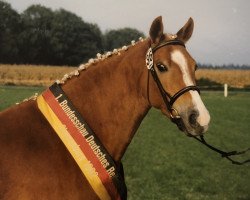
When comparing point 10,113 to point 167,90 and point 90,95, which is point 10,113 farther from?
point 167,90

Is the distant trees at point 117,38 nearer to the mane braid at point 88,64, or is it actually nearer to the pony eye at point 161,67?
the mane braid at point 88,64

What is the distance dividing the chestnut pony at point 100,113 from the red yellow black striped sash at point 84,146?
58 mm

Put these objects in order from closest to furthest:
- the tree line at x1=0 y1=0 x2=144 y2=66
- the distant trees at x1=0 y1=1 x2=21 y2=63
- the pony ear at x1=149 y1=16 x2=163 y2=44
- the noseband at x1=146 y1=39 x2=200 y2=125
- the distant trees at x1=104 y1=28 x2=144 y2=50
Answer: the noseband at x1=146 y1=39 x2=200 y2=125, the pony ear at x1=149 y1=16 x2=163 y2=44, the distant trees at x1=0 y1=1 x2=21 y2=63, the tree line at x1=0 y1=0 x2=144 y2=66, the distant trees at x1=104 y1=28 x2=144 y2=50

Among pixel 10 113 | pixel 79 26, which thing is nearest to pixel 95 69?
pixel 10 113

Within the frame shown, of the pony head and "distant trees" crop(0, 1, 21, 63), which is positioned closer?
the pony head

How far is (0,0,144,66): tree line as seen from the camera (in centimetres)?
9175

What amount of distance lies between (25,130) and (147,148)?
12249 millimetres

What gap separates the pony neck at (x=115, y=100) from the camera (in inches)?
153

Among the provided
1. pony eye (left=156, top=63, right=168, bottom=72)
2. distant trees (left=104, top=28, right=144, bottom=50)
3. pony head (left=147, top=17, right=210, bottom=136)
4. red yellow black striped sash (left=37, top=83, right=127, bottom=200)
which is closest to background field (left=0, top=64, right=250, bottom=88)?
red yellow black striped sash (left=37, top=83, right=127, bottom=200)

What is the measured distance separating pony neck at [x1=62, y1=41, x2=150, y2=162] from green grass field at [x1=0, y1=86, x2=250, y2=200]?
600 cm

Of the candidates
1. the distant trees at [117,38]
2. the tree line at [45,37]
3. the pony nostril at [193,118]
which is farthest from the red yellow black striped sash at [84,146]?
the distant trees at [117,38]

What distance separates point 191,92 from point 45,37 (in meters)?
95.6

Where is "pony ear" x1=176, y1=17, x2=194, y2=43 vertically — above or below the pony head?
above

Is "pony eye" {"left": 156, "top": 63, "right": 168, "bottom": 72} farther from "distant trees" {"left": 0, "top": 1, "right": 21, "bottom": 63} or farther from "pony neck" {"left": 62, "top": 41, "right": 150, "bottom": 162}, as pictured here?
"distant trees" {"left": 0, "top": 1, "right": 21, "bottom": 63}
